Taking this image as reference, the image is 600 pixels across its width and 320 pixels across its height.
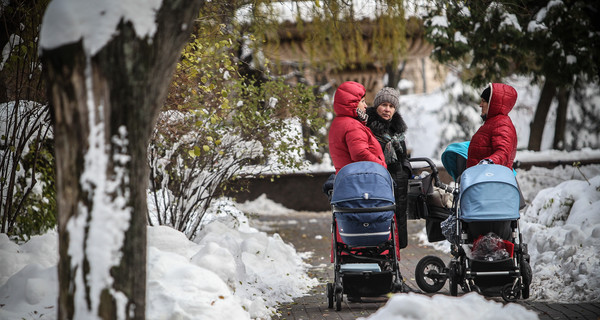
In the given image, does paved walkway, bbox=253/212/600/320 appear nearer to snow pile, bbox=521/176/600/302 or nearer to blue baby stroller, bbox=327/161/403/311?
blue baby stroller, bbox=327/161/403/311

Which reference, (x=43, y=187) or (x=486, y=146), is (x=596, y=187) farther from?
(x=43, y=187)

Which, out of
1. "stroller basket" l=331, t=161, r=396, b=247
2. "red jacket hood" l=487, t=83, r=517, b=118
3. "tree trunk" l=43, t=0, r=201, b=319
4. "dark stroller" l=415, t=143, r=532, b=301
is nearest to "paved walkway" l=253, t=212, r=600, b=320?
"dark stroller" l=415, t=143, r=532, b=301

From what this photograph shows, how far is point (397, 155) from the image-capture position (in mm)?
7305

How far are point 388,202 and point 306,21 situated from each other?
7243 mm

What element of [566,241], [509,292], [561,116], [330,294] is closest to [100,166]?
[330,294]

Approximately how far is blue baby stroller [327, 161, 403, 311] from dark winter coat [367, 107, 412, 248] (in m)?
0.95

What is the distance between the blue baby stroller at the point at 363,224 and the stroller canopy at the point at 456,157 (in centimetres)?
118

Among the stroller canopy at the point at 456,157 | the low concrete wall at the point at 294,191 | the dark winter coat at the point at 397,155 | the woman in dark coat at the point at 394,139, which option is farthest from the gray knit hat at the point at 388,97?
the low concrete wall at the point at 294,191

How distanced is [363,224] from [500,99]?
5.99 feet

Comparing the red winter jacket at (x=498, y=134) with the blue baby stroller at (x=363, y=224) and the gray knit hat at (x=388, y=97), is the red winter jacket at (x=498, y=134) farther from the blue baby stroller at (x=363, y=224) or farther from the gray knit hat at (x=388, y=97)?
the blue baby stroller at (x=363, y=224)

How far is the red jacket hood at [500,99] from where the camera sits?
6.43 metres

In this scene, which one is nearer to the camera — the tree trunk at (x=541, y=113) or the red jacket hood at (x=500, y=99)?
the red jacket hood at (x=500, y=99)

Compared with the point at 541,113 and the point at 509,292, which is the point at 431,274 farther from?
the point at 541,113

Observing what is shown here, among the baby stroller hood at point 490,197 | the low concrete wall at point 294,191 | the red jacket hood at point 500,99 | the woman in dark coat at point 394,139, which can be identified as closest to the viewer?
the baby stroller hood at point 490,197
